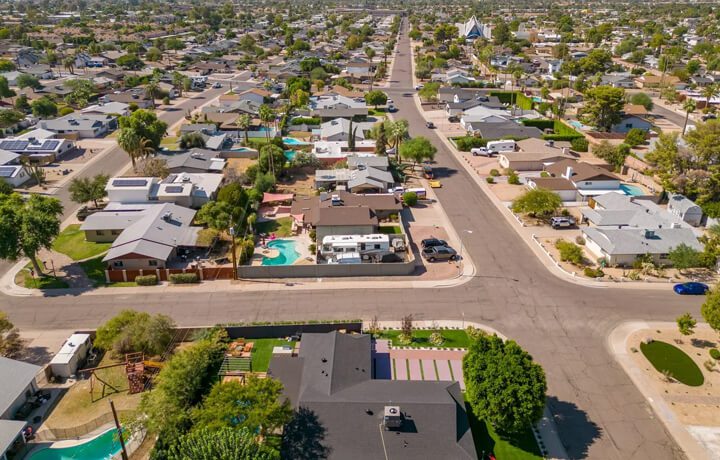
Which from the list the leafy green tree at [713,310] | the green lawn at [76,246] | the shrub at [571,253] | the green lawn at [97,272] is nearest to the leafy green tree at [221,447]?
the green lawn at [97,272]

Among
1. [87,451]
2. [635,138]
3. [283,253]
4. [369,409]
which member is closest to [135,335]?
[87,451]

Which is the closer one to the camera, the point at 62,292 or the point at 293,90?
the point at 62,292

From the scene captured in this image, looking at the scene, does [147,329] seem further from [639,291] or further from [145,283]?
[639,291]

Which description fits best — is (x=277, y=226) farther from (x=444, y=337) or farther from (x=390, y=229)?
(x=444, y=337)

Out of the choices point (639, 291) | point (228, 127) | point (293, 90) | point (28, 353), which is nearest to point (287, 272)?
point (28, 353)

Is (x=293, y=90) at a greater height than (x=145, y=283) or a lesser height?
greater

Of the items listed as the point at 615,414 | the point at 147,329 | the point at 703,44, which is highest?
the point at 703,44

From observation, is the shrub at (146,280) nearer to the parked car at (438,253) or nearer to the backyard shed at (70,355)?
the backyard shed at (70,355)
